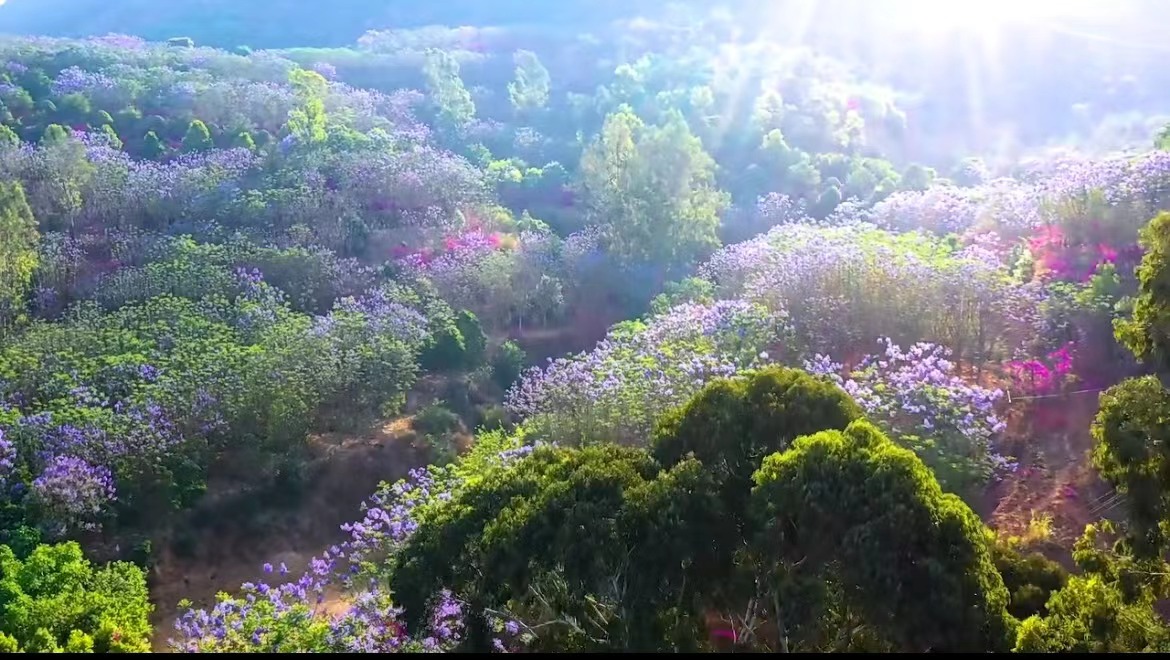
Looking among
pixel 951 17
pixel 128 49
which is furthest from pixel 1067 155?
pixel 128 49

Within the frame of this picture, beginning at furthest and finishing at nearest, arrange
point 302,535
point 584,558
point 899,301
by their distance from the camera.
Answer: point 899,301, point 302,535, point 584,558

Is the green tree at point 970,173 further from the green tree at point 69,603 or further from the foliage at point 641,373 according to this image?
the green tree at point 69,603

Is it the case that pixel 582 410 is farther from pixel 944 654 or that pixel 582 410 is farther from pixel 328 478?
pixel 944 654

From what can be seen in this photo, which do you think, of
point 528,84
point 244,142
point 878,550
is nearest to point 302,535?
point 878,550

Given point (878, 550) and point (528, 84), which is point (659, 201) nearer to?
point (878, 550)

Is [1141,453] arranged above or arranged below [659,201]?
above

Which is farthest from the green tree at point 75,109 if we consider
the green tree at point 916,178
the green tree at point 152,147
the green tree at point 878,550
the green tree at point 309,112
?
the green tree at point 878,550
